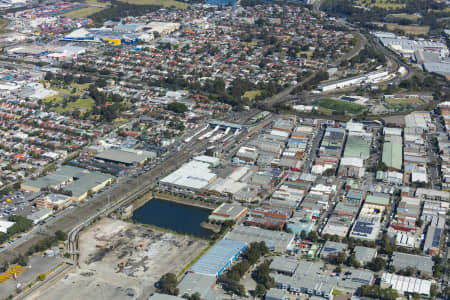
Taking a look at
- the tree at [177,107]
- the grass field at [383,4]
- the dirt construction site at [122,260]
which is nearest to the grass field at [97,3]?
the grass field at [383,4]

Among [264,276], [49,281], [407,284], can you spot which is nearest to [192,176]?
[264,276]

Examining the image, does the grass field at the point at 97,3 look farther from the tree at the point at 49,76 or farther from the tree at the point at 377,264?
the tree at the point at 377,264

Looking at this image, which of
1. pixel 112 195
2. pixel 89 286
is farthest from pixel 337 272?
pixel 112 195

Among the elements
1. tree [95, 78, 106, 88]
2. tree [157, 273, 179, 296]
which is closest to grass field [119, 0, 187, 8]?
tree [95, 78, 106, 88]

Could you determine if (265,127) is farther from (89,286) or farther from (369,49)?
(369,49)

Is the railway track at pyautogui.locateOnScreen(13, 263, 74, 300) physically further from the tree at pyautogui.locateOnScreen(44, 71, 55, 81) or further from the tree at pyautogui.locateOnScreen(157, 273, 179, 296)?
the tree at pyautogui.locateOnScreen(44, 71, 55, 81)

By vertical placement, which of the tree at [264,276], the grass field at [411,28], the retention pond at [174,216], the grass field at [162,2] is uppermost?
the grass field at [162,2]
